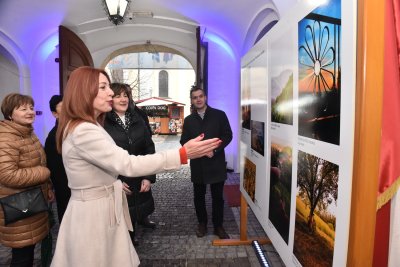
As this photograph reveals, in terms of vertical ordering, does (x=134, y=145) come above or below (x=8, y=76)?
below

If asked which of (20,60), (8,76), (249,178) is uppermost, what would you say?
(20,60)

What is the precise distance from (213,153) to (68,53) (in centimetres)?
395

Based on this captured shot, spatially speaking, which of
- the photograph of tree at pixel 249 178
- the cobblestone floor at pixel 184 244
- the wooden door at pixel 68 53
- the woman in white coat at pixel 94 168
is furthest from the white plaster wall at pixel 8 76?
the woman in white coat at pixel 94 168

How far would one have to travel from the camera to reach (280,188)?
2010mm

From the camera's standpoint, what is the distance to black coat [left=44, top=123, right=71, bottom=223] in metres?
3.05

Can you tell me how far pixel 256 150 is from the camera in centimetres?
263

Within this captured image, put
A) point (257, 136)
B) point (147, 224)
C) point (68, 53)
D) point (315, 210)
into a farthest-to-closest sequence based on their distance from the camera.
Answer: point (68, 53)
point (147, 224)
point (257, 136)
point (315, 210)

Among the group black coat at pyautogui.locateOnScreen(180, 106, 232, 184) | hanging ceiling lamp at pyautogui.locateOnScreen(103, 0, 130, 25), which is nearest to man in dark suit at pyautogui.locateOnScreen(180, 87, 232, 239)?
black coat at pyautogui.locateOnScreen(180, 106, 232, 184)

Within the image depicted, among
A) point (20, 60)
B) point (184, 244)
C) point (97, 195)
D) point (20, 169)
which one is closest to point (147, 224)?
point (184, 244)

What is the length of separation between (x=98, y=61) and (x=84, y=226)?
8.34 metres

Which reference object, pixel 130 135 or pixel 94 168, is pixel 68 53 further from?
pixel 94 168

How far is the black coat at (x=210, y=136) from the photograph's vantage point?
3.70 meters

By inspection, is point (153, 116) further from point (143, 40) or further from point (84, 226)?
point (84, 226)

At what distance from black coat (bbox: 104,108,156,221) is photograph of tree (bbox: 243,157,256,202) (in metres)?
0.93
